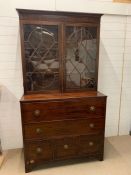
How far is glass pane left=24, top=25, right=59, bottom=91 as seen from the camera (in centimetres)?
201

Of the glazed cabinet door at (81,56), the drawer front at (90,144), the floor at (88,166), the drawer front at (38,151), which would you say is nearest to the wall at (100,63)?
the floor at (88,166)

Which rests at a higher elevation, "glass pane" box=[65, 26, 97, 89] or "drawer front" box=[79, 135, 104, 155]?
"glass pane" box=[65, 26, 97, 89]

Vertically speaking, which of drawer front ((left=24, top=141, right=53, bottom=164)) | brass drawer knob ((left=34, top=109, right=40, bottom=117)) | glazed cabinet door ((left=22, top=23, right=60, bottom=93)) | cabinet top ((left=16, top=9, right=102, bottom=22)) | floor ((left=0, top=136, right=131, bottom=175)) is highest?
cabinet top ((left=16, top=9, right=102, bottom=22))

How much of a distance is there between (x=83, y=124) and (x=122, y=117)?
114 cm

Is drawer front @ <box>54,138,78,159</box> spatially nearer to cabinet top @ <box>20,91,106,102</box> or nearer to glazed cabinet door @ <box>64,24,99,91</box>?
cabinet top @ <box>20,91,106,102</box>

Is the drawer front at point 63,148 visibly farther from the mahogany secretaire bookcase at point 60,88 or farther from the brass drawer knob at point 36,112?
the brass drawer knob at point 36,112

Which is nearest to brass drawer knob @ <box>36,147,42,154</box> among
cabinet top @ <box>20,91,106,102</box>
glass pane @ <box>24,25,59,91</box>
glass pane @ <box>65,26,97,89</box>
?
cabinet top @ <box>20,91,106,102</box>

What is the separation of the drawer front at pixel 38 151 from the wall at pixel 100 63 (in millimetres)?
581

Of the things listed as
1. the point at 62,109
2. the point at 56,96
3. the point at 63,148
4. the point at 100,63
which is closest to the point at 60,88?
the point at 56,96

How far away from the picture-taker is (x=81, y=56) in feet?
7.17

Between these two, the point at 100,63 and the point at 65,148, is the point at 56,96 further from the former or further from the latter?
the point at 100,63

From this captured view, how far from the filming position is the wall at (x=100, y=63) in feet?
7.43

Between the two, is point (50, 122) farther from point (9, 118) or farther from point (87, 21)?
point (87, 21)

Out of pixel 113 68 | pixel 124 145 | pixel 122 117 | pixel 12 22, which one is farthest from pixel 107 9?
pixel 124 145
